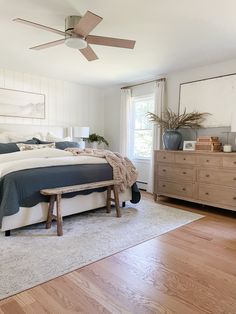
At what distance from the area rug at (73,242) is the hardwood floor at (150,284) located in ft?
0.38

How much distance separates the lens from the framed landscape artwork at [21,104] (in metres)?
4.49

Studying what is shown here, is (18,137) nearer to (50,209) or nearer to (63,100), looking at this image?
(63,100)

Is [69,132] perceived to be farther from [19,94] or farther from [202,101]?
[202,101]

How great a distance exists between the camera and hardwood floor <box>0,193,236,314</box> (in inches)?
60.0

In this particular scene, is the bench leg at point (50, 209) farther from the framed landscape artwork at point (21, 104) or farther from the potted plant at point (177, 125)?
the framed landscape artwork at point (21, 104)

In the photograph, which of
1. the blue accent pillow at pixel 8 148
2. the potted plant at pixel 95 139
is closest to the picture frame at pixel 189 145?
the potted plant at pixel 95 139

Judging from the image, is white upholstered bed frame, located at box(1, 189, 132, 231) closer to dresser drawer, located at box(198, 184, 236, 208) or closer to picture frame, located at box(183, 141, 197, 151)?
dresser drawer, located at box(198, 184, 236, 208)

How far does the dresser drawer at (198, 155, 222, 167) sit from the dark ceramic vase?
626 mm

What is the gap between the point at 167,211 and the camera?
3633 mm

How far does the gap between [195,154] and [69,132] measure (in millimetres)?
2898

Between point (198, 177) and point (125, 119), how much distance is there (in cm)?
240

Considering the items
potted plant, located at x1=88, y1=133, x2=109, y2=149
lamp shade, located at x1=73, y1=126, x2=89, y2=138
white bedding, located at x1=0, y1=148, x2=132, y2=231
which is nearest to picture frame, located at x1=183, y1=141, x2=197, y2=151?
white bedding, located at x1=0, y1=148, x2=132, y2=231

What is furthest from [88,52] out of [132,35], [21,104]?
[21,104]

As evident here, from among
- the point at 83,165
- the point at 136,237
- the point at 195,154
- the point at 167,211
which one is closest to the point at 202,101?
the point at 195,154
